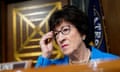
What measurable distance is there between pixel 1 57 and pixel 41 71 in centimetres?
279

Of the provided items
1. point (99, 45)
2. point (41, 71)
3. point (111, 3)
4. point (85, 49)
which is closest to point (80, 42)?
point (85, 49)

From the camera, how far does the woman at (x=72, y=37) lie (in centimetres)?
109

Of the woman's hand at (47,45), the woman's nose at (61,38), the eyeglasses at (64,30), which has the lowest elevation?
the woman's hand at (47,45)

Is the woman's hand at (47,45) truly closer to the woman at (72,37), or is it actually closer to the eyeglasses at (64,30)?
the woman at (72,37)

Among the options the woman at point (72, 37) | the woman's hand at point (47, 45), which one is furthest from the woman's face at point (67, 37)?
the woman's hand at point (47, 45)

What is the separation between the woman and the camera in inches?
42.9

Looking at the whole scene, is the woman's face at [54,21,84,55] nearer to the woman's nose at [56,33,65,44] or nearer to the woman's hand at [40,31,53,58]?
the woman's nose at [56,33,65,44]

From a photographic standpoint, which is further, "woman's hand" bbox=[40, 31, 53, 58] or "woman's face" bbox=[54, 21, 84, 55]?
"woman's hand" bbox=[40, 31, 53, 58]

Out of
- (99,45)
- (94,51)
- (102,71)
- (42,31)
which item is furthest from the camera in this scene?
(42,31)

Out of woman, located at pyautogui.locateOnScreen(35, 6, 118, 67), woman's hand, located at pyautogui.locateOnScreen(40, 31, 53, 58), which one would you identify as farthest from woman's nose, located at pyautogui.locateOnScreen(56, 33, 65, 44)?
woman's hand, located at pyautogui.locateOnScreen(40, 31, 53, 58)

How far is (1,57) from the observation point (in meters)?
3.06

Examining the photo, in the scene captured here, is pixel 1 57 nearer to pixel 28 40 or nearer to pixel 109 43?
pixel 28 40

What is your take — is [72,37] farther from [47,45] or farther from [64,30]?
[47,45]

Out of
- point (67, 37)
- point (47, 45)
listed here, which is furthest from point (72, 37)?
point (47, 45)
